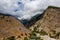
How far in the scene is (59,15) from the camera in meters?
152

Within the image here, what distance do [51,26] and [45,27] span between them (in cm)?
414

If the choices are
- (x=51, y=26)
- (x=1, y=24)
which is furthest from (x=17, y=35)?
(x=51, y=26)

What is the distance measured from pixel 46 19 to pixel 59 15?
888 centimetres

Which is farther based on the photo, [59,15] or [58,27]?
[59,15]

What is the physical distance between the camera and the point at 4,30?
232 ft

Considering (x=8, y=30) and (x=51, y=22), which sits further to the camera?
(x=51, y=22)

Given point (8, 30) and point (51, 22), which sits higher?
point (51, 22)

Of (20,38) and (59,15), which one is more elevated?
(59,15)

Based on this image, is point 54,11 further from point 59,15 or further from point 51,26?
point 51,26

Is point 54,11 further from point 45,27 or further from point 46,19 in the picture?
point 45,27

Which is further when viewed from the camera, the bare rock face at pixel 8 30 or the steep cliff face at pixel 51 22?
the steep cliff face at pixel 51 22

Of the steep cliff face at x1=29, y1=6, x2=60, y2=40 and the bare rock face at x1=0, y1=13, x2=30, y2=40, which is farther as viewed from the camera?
the steep cliff face at x1=29, y1=6, x2=60, y2=40

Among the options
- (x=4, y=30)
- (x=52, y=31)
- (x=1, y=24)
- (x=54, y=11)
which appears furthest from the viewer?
(x=54, y=11)

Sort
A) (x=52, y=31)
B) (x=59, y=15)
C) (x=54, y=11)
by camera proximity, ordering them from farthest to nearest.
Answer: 1. (x=54, y=11)
2. (x=59, y=15)
3. (x=52, y=31)
